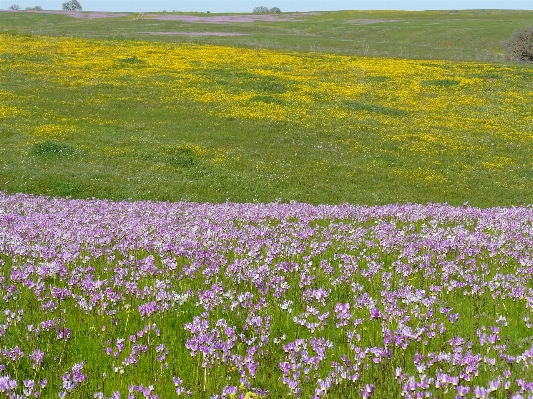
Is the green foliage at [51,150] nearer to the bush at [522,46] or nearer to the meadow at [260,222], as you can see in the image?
the meadow at [260,222]

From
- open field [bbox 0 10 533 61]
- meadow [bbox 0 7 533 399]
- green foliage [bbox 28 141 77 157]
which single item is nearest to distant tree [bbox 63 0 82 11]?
open field [bbox 0 10 533 61]

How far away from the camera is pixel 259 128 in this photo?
31.1 meters

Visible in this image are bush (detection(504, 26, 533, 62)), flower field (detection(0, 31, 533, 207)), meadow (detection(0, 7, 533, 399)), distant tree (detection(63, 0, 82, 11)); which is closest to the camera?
meadow (detection(0, 7, 533, 399))

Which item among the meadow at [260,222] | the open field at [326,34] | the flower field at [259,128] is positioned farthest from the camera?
the open field at [326,34]

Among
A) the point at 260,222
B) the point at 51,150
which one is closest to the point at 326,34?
the point at 51,150

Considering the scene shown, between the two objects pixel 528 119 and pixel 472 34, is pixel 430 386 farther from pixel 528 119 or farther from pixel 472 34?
pixel 472 34

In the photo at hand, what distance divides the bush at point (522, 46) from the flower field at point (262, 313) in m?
57.6

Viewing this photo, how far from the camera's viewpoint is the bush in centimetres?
5925

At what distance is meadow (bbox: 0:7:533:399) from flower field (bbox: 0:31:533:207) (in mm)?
178

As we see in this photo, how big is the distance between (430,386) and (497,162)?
25.9m

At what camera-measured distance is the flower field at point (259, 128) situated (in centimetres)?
2275

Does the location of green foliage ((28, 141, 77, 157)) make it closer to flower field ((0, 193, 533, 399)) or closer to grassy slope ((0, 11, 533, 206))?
grassy slope ((0, 11, 533, 206))

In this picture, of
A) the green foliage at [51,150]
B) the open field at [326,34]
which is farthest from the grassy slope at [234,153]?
the open field at [326,34]

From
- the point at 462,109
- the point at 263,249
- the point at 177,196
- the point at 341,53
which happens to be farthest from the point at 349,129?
the point at 341,53
